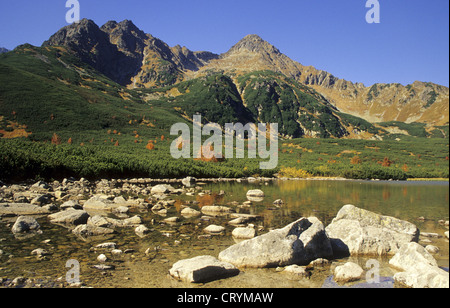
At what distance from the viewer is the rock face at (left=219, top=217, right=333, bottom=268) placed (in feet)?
27.6

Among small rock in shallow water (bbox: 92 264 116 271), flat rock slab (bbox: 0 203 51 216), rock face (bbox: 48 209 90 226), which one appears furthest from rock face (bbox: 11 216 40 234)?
small rock in shallow water (bbox: 92 264 116 271)

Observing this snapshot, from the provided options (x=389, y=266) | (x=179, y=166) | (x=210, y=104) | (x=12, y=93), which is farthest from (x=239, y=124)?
(x=389, y=266)

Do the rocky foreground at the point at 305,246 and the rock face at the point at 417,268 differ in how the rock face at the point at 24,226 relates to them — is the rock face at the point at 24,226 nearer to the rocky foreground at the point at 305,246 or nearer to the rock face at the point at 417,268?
the rocky foreground at the point at 305,246

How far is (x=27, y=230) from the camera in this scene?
11164mm

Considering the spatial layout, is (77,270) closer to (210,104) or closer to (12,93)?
(12,93)

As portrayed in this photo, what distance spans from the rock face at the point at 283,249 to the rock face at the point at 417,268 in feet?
6.87

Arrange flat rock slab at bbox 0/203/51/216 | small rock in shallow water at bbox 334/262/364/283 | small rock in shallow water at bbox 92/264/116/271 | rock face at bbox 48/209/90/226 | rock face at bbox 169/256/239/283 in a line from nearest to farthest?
rock face at bbox 169/256/239/283, small rock in shallow water at bbox 334/262/364/283, small rock in shallow water at bbox 92/264/116/271, rock face at bbox 48/209/90/226, flat rock slab at bbox 0/203/51/216

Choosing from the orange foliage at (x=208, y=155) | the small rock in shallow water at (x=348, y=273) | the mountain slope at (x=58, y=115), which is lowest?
the small rock in shallow water at (x=348, y=273)

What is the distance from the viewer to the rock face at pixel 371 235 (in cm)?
950

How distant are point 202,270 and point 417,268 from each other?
16.6 ft

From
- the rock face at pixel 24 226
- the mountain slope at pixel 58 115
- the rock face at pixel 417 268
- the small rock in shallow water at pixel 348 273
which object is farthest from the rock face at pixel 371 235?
the mountain slope at pixel 58 115

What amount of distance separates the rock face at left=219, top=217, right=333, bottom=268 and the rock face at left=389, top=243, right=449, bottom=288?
2.09 metres

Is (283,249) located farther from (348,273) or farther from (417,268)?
(417,268)

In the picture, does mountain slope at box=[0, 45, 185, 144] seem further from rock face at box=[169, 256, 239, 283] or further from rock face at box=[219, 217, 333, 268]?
rock face at box=[169, 256, 239, 283]
